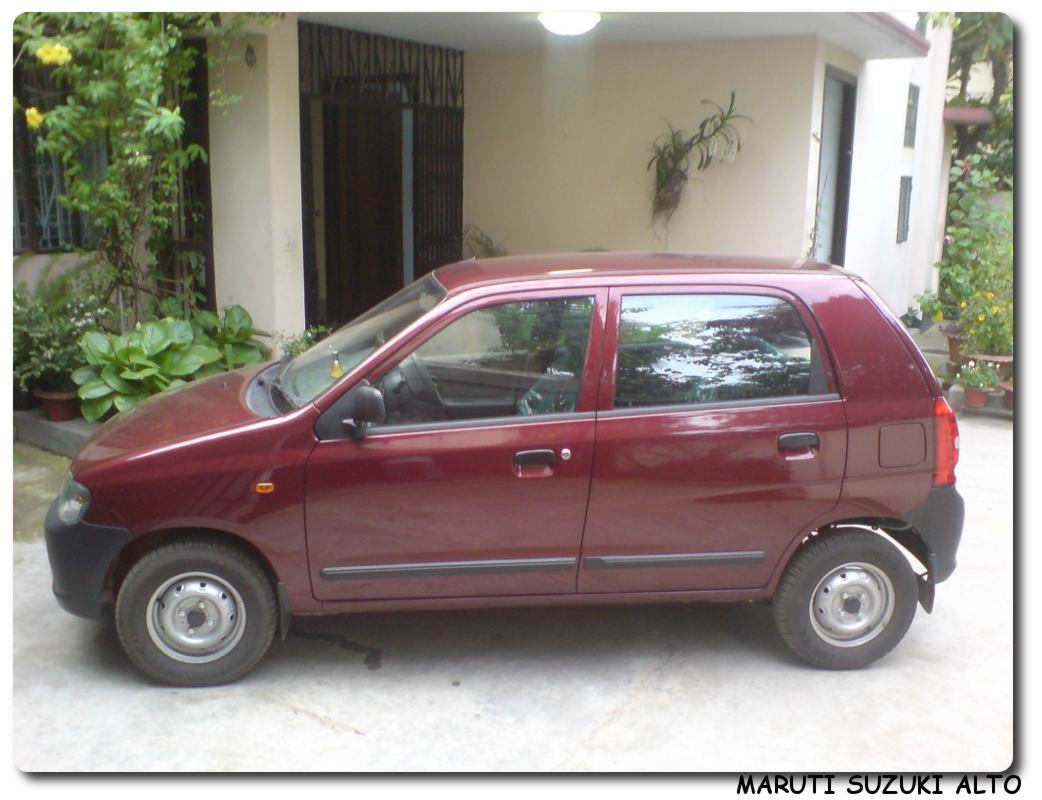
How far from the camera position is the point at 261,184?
7.88m

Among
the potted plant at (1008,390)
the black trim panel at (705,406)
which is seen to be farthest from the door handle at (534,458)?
the potted plant at (1008,390)

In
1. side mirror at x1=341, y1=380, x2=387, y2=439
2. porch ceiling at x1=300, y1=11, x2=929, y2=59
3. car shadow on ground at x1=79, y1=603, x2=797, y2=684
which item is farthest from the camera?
porch ceiling at x1=300, y1=11, x2=929, y2=59

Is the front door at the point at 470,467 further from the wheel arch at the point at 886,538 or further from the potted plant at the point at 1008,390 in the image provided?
the potted plant at the point at 1008,390

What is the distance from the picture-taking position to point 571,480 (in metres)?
4.04

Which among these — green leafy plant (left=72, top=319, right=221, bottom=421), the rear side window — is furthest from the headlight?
green leafy plant (left=72, top=319, right=221, bottom=421)

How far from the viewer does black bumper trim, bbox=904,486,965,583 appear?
167 inches

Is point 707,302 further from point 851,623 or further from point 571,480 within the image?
point 851,623

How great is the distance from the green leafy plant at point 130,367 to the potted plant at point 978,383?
646cm

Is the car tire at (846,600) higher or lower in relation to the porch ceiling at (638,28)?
lower

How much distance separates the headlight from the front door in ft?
2.84

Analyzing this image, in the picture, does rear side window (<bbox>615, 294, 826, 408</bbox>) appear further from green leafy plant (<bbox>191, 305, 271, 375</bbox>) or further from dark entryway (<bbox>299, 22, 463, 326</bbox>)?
dark entryway (<bbox>299, 22, 463, 326</bbox>)

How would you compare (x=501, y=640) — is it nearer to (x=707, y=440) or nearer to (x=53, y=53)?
(x=707, y=440)

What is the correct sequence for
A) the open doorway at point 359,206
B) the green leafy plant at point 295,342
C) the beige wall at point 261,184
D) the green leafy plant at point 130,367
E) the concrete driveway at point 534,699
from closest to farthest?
the concrete driveway at point 534,699 < the green leafy plant at point 130,367 < the beige wall at point 261,184 < the green leafy plant at point 295,342 < the open doorway at point 359,206

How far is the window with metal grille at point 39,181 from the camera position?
25.1 ft
